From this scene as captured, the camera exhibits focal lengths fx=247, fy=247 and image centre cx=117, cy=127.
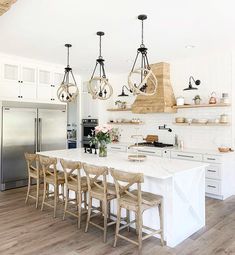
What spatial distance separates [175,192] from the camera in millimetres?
3000

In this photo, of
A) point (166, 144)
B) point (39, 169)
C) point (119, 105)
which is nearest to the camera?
point (39, 169)

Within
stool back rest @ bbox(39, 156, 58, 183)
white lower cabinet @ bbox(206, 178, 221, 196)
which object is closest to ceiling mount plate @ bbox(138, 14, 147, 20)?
stool back rest @ bbox(39, 156, 58, 183)

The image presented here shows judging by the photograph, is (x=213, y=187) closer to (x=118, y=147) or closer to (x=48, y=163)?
(x=118, y=147)

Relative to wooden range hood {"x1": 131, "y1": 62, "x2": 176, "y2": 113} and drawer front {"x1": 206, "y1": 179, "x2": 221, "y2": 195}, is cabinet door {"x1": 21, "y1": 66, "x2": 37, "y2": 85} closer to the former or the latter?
wooden range hood {"x1": 131, "y1": 62, "x2": 176, "y2": 113}

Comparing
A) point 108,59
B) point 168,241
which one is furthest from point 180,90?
point 168,241

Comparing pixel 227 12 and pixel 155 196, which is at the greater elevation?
pixel 227 12

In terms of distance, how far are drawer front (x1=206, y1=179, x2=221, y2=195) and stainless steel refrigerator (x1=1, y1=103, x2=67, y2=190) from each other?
11.9ft

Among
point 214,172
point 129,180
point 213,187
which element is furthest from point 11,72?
point 213,187

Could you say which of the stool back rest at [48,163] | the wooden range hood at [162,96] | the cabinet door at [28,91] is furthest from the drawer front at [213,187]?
the cabinet door at [28,91]

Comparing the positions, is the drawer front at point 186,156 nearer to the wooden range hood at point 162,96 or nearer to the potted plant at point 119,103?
the wooden range hood at point 162,96

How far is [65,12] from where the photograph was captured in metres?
3.27

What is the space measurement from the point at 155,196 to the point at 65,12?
265 cm

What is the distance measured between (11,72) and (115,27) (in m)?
2.91

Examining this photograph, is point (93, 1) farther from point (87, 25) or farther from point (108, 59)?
point (108, 59)
